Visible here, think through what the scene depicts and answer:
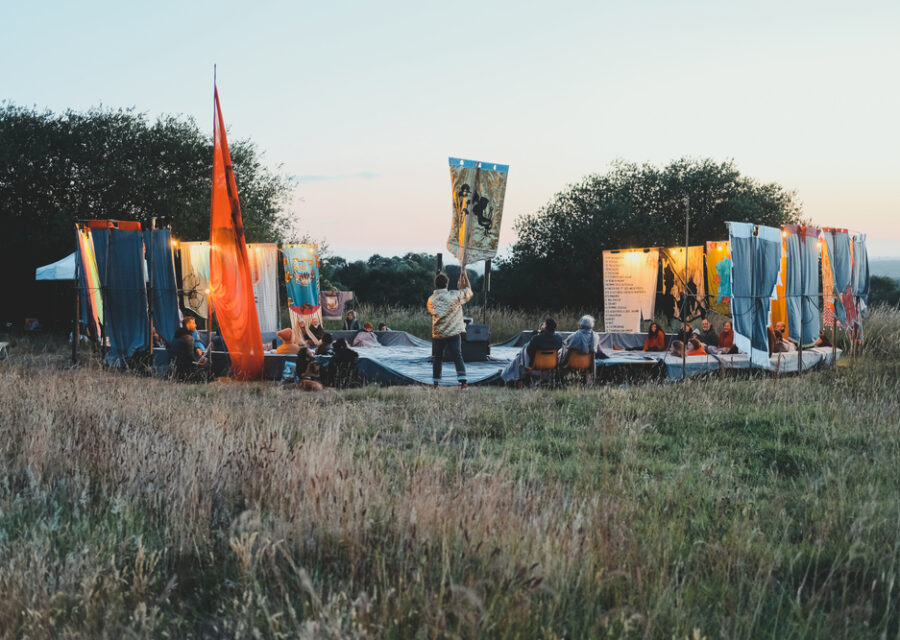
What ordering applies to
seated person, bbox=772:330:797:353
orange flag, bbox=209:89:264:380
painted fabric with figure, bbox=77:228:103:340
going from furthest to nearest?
painted fabric with figure, bbox=77:228:103:340 < seated person, bbox=772:330:797:353 < orange flag, bbox=209:89:264:380

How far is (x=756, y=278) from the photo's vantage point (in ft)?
39.0

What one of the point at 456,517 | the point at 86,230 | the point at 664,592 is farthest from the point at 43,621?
the point at 86,230

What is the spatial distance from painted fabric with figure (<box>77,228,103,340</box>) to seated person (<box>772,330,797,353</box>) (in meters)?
11.9

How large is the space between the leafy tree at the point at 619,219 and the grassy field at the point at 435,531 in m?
20.8

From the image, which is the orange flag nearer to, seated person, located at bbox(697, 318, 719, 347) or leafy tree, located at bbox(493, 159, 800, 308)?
seated person, located at bbox(697, 318, 719, 347)

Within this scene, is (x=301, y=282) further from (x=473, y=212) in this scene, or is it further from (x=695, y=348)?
(x=695, y=348)

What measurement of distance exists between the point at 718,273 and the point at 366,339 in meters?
8.79

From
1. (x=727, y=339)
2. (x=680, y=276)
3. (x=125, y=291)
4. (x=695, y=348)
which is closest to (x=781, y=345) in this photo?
(x=695, y=348)

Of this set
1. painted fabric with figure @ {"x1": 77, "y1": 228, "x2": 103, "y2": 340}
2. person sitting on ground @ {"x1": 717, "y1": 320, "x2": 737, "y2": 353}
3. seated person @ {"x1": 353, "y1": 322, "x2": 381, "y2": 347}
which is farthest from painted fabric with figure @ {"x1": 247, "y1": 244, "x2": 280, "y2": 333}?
person sitting on ground @ {"x1": 717, "y1": 320, "x2": 737, "y2": 353}

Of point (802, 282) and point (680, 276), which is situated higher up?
point (680, 276)

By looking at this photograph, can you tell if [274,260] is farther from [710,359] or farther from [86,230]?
[710,359]

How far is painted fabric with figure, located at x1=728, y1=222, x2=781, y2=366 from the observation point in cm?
1164

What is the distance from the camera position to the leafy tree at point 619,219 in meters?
27.4

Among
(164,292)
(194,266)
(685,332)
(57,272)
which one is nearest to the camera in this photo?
(685,332)
